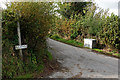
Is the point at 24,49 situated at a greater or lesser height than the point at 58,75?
greater

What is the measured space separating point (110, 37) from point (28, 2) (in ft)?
23.2

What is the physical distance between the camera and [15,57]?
Answer: 12.1 feet

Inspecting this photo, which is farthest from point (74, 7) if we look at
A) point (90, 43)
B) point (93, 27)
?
point (90, 43)

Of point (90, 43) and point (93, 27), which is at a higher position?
point (93, 27)

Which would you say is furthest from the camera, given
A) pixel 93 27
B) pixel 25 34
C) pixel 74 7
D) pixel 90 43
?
pixel 74 7

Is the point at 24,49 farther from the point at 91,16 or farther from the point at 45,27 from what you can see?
the point at 91,16

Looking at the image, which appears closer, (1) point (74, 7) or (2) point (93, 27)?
(2) point (93, 27)

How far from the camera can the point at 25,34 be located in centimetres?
424

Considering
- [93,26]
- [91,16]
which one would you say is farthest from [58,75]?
[91,16]

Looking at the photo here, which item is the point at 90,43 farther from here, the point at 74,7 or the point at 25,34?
the point at 74,7

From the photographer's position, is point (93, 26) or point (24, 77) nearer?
point (24, 77)

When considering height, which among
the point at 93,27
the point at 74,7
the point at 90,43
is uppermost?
the point at 74,7

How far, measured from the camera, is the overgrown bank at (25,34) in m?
3.47

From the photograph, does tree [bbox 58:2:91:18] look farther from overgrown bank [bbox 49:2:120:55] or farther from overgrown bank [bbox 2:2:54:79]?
overgrown bank [bbox 2:2:54:79]
